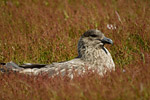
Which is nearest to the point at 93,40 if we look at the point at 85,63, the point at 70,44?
the point at 85,63

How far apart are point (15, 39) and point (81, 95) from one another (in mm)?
4004

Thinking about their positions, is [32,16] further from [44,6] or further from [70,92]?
[70,92]

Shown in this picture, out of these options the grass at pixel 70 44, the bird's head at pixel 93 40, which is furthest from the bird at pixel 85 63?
the grass at pixel 70 44

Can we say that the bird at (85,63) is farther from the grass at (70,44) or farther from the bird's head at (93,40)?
the grass at (70,44)

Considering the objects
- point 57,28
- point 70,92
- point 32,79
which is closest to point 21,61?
point 57,28

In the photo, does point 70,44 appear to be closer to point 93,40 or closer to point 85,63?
point 93,40

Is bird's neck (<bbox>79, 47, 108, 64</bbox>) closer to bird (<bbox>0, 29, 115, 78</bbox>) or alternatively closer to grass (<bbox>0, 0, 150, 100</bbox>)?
bird (<bbox>0, 29, 115, 78</bbox>)

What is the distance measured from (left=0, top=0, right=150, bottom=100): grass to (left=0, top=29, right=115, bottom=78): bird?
0.25m

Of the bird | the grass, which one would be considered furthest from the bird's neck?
the grass

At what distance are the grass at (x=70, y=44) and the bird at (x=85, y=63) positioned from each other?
25 cm

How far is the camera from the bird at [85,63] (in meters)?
4.95

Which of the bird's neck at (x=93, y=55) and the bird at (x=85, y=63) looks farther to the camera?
the bird's neck at (x=93, y=55)

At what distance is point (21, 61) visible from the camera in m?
6.46

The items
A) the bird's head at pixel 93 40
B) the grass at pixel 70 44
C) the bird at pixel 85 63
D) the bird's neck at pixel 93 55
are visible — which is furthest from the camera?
the bird's head at pixel 93 40
